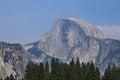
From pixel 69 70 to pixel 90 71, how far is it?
8.64 m

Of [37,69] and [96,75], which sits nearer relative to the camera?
[96,75]

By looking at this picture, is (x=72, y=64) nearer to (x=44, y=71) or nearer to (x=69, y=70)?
(x=69, y=70)

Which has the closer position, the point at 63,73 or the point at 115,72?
the point at 63,73

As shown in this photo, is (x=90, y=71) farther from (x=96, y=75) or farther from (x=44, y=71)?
(x=44, y=71)

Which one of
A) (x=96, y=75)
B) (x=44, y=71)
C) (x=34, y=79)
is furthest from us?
(x=44, y=71)

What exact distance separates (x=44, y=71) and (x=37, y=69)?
9.09 meters

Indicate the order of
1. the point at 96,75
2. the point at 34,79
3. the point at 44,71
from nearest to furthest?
the point at 96,75
the point at 34,79
the point at 44,71

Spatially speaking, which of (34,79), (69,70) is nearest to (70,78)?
(69,70)

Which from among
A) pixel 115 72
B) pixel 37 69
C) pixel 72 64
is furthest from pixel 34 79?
pixel 115 72

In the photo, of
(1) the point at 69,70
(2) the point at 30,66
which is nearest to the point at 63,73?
(1) the point at 69,70

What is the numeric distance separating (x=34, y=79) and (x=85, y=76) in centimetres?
1952

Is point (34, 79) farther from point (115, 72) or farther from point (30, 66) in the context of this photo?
point (115, 72)

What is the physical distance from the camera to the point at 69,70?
158 m

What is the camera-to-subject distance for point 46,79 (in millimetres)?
156875
